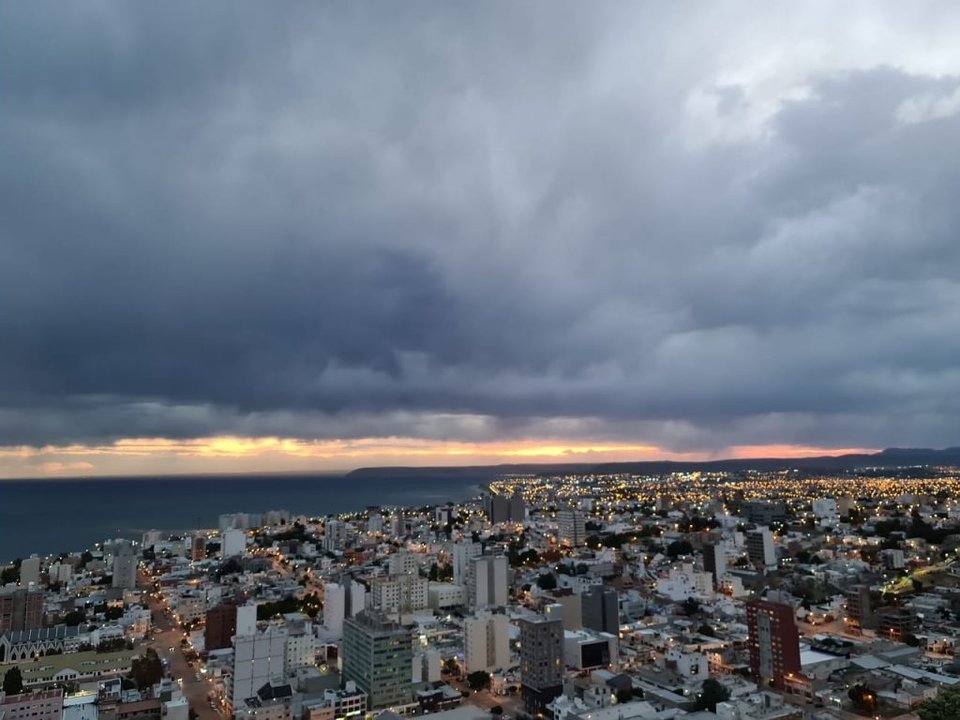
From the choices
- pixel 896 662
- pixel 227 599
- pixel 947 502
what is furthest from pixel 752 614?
pixel 947 502

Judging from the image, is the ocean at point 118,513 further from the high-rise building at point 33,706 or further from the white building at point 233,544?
the high-rise building at point 33,706

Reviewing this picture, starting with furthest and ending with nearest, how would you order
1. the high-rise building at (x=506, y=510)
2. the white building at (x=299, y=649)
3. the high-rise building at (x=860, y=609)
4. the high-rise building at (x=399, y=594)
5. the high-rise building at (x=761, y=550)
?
the high-rise building at (x=506, y=510), the high-rise building at (x=761, y=550), the high-rise building at (x=399, y=594), the high-rise building at (x=860, y=609), the white building at (x=299, y=649)

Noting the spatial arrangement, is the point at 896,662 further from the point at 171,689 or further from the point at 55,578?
the point at 55,578

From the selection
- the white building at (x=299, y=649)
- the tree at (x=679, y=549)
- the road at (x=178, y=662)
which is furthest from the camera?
the tree at (x=679, y=549)

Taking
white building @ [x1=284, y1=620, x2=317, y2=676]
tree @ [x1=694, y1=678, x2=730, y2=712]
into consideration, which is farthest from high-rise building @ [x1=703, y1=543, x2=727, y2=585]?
white building @ [x1=284, y1=620, x2=317, y2=676]

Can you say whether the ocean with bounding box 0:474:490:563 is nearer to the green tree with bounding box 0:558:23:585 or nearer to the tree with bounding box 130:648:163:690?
the green tree with bounding box 0:558:23:585

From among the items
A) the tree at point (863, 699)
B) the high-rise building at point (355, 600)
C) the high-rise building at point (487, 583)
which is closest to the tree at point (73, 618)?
the high-rise building at point (355, 600)
